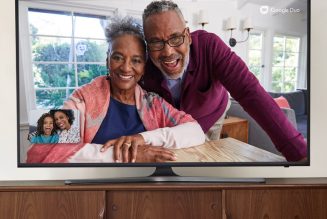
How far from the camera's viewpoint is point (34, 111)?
2.02 meters

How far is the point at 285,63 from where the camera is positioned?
205cm

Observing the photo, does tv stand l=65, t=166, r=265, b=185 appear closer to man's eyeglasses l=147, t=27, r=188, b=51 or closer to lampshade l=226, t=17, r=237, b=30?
man's eyeglasses l=147, t=27, r=188, b=51

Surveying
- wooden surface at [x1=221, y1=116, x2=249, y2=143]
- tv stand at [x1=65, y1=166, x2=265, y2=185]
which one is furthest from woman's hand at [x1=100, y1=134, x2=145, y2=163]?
wooden surface at [x1=221, y1=116, x2=249, y2=143]

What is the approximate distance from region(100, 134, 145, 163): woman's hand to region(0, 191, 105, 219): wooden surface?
24cm

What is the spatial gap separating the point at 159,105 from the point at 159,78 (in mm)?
157

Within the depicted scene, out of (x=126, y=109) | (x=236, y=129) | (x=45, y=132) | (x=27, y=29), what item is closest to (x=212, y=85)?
(x=236, y=129)

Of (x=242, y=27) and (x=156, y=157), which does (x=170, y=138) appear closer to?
(x=156, y=157)

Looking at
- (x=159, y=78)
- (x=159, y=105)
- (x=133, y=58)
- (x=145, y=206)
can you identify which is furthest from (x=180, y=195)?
A: (x=133, y=58)

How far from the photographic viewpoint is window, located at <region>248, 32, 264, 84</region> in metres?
2.03

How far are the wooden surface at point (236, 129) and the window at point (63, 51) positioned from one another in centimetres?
78

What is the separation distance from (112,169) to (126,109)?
1.49ft

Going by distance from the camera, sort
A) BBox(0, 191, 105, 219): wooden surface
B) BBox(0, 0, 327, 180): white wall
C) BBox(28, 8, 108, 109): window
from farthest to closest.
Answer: BBox(0, 0, 327, 180): white wall, BBox(28, 8, 108, 109): window, BBox(0, 191, 105, 219): wooden surface

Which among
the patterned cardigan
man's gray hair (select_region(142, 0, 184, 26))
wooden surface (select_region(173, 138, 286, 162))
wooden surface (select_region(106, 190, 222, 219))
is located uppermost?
man's gray hair (select_region(142, 0, 184, 26))

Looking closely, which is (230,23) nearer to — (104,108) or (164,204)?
(104,108)
